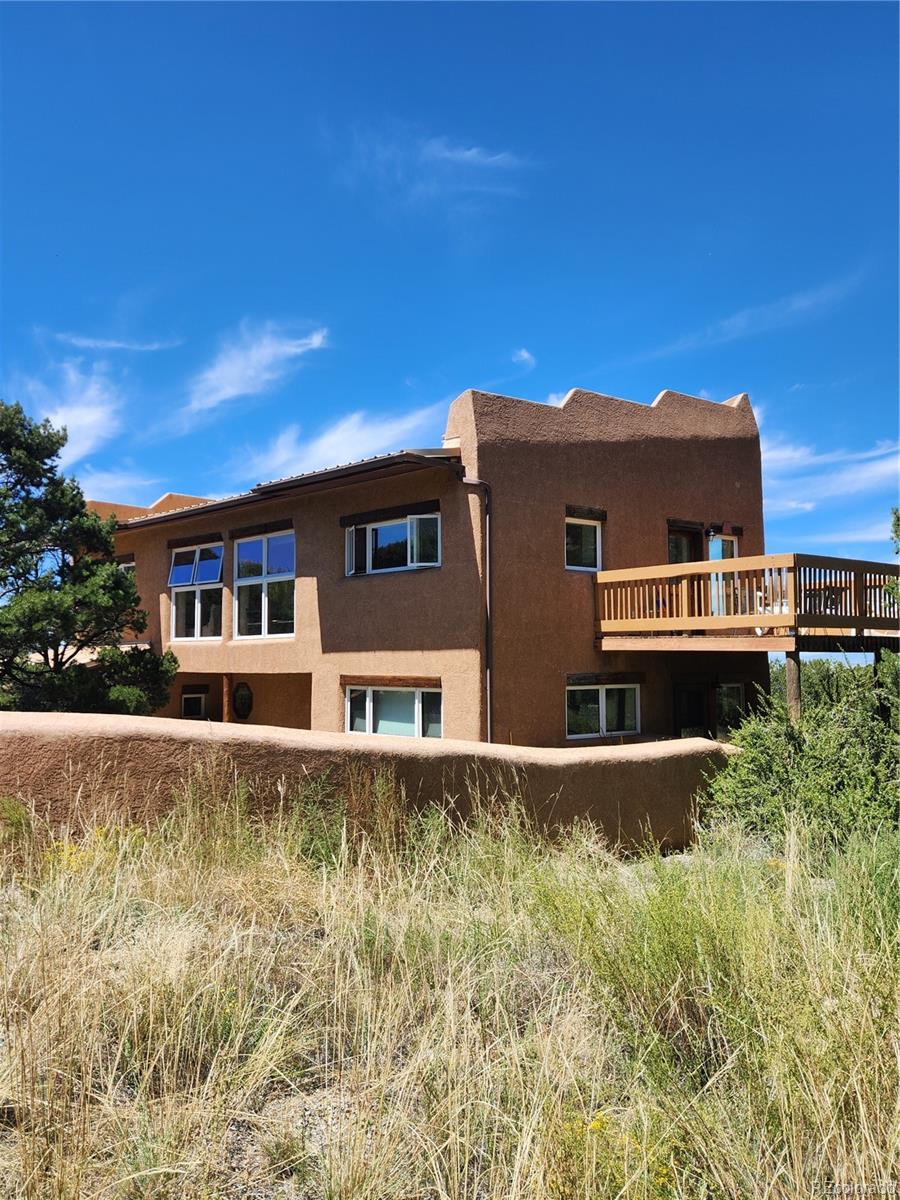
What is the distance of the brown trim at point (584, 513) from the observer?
52.2 ft

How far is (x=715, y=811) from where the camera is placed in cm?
1013

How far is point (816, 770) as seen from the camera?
9.95 meters

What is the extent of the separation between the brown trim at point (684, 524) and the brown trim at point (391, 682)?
627 cm

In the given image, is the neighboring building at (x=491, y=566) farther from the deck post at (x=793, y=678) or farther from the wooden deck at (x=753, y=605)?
the deck post at (x=793, y=678)

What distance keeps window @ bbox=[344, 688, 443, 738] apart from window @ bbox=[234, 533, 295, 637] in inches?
96.0

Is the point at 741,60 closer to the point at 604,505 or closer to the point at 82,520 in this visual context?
the point at 604,505

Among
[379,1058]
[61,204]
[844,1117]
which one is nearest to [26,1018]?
[379,1058]

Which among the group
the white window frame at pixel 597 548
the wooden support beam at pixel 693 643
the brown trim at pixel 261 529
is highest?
the brown trim at pixel 261 529

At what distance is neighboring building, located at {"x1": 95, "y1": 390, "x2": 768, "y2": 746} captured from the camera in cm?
1465

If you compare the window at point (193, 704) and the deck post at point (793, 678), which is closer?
the deck post at point (793, 678)

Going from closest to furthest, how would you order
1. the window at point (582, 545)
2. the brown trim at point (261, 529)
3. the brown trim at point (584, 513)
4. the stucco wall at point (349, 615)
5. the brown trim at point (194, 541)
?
the stucco wall at point (349, 615), the brown trim at point (584, 513), the window at point (582, 545), the brown trim at point (261, 529), the brown trim at point (194, 541)

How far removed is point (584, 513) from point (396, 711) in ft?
17.0

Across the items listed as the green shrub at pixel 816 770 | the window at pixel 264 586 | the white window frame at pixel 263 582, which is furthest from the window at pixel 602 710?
the window at pixel 264 586

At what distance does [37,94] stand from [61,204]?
6.24 feet
